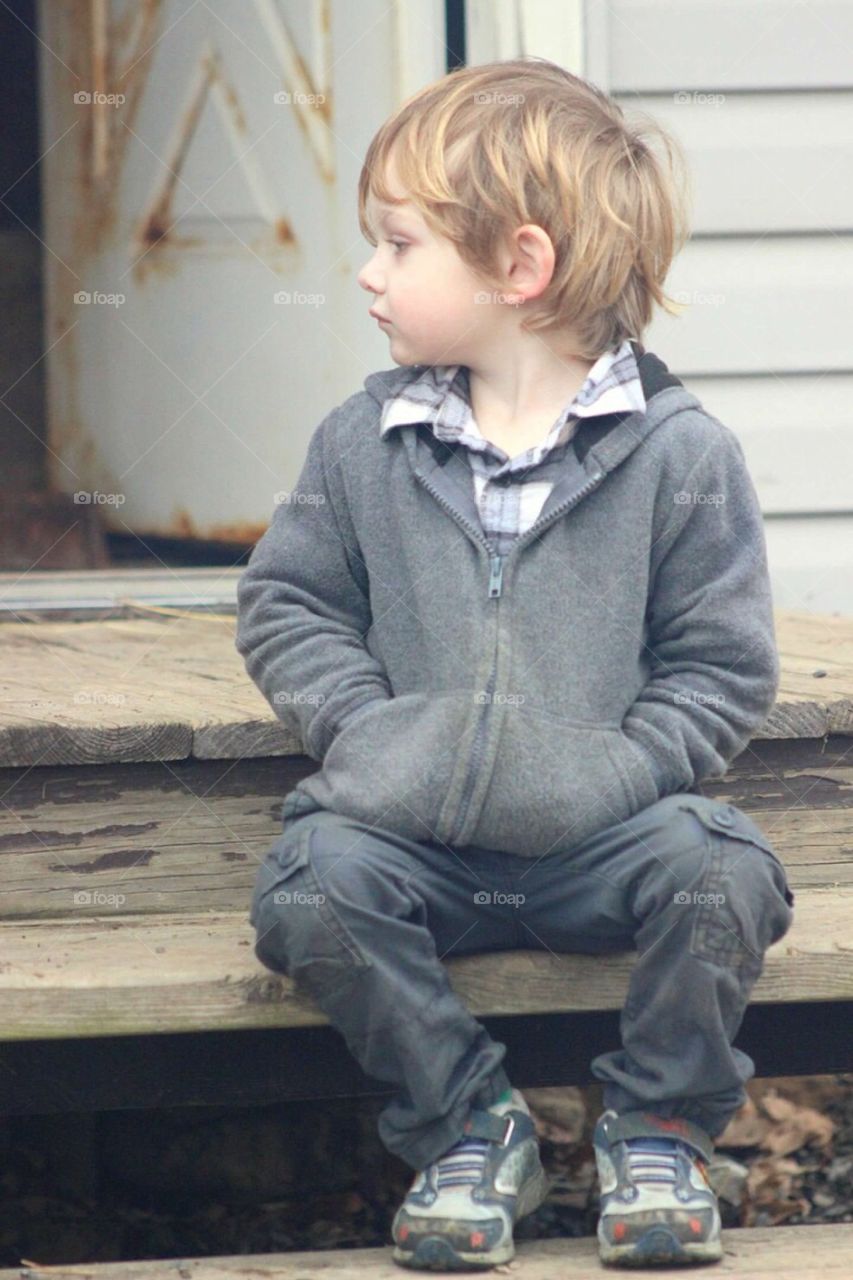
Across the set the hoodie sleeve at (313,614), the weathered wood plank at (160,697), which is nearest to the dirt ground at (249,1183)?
the weathered wood plank at (160,697)

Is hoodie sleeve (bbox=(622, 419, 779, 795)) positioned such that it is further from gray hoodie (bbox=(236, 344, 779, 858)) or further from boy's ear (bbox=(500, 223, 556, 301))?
boy's ear (bbox=(500, 223, 556, 301))

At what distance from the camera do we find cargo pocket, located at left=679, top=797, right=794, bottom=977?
1423mm

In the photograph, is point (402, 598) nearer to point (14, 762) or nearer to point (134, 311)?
point (14, 762)

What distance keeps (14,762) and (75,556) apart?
178cm

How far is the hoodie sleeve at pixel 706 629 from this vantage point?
155cm

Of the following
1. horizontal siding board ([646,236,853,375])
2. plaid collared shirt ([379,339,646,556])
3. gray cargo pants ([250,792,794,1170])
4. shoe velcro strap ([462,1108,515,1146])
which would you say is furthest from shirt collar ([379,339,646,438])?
horizontal siding board ([646,236,853,375])

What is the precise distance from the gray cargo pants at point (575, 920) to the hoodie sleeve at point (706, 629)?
7 centimetres

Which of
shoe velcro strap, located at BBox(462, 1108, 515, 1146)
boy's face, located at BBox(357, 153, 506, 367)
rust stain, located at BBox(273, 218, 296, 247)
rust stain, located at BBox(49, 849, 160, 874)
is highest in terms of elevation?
boy's face, located at BBox(357, 153, 506, 367)

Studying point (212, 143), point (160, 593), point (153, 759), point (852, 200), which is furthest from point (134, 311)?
point (153, 759)

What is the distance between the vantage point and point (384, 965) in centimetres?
145

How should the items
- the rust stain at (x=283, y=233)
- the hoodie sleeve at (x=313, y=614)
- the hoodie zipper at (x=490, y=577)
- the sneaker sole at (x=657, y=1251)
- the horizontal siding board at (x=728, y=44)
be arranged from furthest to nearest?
the rust stain at (x=283, y=233)
the horizontal siding board at (x=728, y=44)
the hoodie sleeve at (x=313, y=614)
the hoodie zipper at (x=490, y=577)
the sneaker sole at (x=657, y=1251)

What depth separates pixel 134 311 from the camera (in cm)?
347

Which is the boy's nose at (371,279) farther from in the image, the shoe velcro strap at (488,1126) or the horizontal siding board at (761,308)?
the horizontal siding board at (761,308)

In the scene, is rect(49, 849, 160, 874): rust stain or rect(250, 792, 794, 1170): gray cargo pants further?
rect(49, 849, 160, 874): rust stain
